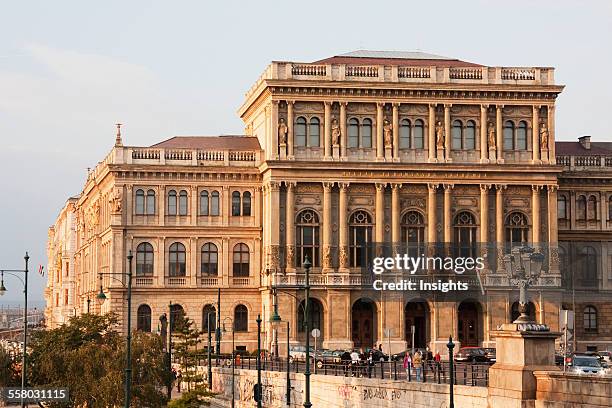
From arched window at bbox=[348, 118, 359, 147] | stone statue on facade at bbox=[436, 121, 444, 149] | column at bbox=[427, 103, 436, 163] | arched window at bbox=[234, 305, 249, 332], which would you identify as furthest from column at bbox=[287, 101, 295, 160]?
arched window at bbox=[234, 305, 249, 332]

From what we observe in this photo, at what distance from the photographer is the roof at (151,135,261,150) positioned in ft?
365

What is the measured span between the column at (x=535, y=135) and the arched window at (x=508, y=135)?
1.57 m

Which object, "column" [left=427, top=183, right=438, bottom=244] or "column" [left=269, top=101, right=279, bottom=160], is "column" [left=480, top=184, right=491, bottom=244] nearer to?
"column" [left=427, top=183, right=438, bottom=244]

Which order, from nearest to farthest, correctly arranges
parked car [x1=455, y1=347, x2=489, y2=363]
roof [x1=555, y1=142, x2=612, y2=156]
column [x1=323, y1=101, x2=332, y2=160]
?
parked car [x1=455, y1=347, x2=489, y2=363] < column [x1=323, y1=101, x2=332, y2=160] < roof [x1=555, y1=142, x2=612, y2=156]

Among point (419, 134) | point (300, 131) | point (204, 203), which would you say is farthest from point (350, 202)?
point (204, 203)

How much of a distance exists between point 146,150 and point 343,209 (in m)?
16.8

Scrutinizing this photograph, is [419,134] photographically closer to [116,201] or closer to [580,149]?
[580,149]

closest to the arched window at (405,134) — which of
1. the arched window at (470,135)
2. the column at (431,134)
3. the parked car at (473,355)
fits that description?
the column at (431,134)

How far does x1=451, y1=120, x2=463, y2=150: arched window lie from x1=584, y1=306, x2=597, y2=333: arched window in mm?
17870

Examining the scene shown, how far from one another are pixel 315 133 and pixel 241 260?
12.5m

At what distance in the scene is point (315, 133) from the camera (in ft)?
342

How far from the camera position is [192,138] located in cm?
11475

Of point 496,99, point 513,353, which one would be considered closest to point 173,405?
point 513,353

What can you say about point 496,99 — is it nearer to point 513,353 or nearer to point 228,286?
point 228,286
